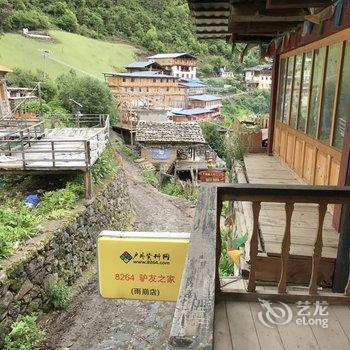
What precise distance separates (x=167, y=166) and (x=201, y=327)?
26.3 meters

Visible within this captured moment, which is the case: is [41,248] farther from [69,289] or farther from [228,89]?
[228,89]

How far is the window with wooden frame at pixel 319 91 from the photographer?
17.0 ft

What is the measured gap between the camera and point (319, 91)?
20.3 feet

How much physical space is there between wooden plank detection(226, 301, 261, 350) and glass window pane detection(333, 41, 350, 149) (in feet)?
10.8

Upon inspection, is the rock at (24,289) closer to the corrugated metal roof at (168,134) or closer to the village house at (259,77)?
the corrugated metal roof at (168,134)

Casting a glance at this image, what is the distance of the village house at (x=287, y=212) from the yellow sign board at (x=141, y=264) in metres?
0.55

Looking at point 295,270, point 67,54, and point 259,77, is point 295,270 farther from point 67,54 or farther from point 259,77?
point 259,77

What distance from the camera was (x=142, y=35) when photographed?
77.8m

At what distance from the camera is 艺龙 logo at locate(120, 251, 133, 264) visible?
12.0 ft

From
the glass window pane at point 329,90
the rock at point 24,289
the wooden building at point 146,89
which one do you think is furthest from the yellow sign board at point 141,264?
the wooden building at point 146,89

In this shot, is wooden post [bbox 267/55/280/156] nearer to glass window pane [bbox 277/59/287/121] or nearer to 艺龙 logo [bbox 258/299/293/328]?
glass window pane [bbox 277/59/287/121]

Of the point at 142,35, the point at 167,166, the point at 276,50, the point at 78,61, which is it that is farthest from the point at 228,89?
the point at 276,50

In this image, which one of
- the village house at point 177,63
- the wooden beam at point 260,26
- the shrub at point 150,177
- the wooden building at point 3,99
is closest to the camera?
the wooden beam at point 260,26

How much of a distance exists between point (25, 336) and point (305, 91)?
7.37 m
